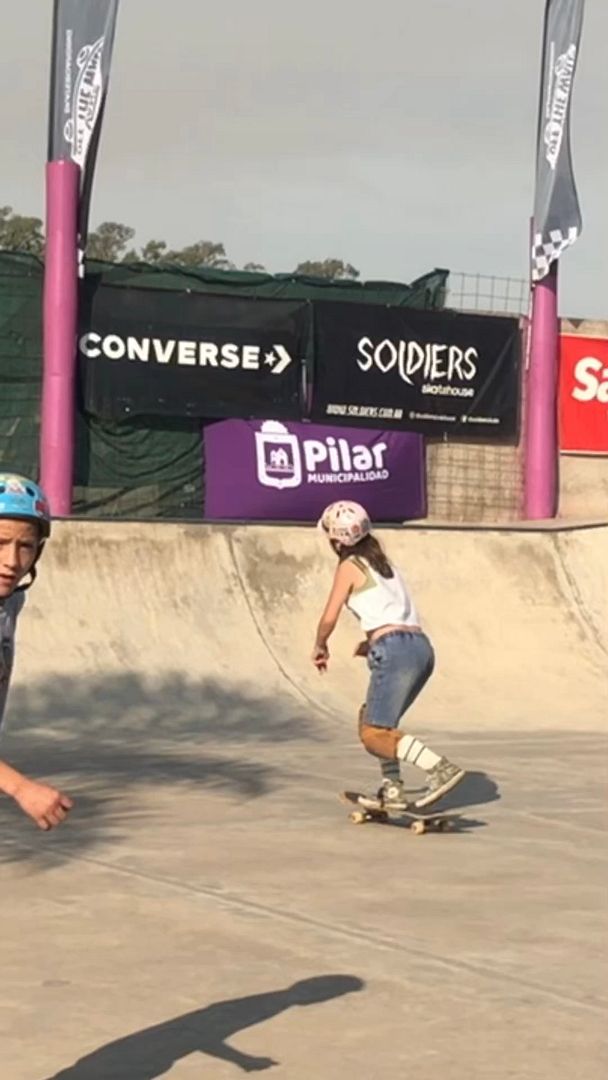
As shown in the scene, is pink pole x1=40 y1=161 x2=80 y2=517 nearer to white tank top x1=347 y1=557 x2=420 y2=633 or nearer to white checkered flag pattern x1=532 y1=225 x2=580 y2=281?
white checkered flag pattern x1=532 y1=225 x2=580 y2=281

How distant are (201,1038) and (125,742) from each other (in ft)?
24.5

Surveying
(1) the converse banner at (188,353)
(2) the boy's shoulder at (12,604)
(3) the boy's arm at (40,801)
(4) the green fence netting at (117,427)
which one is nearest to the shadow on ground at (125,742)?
(2) the boy's shoulder at (12,604)

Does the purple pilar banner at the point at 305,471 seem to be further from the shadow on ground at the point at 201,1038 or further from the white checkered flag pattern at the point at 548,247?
the shadow on ground at the point at 201,1038

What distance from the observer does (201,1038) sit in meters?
5.33

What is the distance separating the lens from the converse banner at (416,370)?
833 inches

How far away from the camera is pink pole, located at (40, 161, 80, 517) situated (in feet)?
62.5

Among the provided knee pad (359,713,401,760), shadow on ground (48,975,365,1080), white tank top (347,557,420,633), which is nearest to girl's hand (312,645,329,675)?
white tank top (347,557,420,633)

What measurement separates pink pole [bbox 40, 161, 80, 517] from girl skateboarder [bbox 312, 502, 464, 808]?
9855 mm

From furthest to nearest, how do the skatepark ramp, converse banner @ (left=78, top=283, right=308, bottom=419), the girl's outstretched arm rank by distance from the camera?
converse banner @ (left=78, top=283, right=308, bottom=419), the skatepark ramp, the girl's outstretched arm

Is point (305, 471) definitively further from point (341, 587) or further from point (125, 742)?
point (341, 587)

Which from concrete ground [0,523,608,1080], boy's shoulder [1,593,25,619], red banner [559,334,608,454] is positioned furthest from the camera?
red banner [559,334,608,454]

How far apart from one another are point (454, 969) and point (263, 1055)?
1284 millimetres

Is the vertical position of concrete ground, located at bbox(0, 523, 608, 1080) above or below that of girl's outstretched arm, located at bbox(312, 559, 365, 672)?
below

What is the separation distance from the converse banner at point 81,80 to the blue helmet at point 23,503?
15305mm
